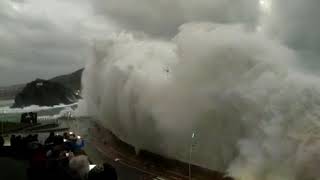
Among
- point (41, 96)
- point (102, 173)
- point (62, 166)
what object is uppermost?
point (41, 96)

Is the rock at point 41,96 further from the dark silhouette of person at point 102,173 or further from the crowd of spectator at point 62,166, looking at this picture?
the dark silhouette of person at point 102,173

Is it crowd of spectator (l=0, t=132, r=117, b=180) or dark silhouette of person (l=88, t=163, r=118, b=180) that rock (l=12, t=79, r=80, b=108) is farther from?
dark silhouette of person (l=88, t=163, r=118, b=180)

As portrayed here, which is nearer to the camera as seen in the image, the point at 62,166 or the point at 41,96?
the point at 62,166

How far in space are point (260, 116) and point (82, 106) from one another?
5847 cm

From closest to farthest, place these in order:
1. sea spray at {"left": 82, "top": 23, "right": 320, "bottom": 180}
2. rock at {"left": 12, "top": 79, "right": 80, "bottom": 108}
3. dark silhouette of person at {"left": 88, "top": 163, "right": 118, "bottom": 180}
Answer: dark silhouette of person at {"left": 88, "top": 163, "right": 118, "bottom": 180}, sea spray at {"left": 82, "top": 23, "right": 320, "bottom": 180}, rock at {"left": 12, "top": 79, "right": 80, "bottom": 108}

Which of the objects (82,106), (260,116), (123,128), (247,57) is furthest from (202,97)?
(82,106)

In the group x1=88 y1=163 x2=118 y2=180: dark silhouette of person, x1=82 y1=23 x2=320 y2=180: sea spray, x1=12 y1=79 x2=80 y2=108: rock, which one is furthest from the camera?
x1=12 y1=79 x2=80 y2=108: rock

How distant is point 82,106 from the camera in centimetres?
7656

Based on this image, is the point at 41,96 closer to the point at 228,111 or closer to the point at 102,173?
the point at 228,111

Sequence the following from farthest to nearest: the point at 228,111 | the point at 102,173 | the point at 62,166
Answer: the point at 228,111 → the point at 62,166 → the point at 102,173

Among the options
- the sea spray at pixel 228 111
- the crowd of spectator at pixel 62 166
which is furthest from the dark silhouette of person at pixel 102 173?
the sea spray at pixel 228 111

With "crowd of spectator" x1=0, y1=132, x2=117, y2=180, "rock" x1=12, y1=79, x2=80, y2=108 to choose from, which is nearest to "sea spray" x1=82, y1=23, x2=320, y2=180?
"crowd of spectator" x1=0, y1=132, x2=117, y2=180

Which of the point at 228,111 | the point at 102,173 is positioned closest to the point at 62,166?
the point at 102,173

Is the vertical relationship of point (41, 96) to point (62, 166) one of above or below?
above
